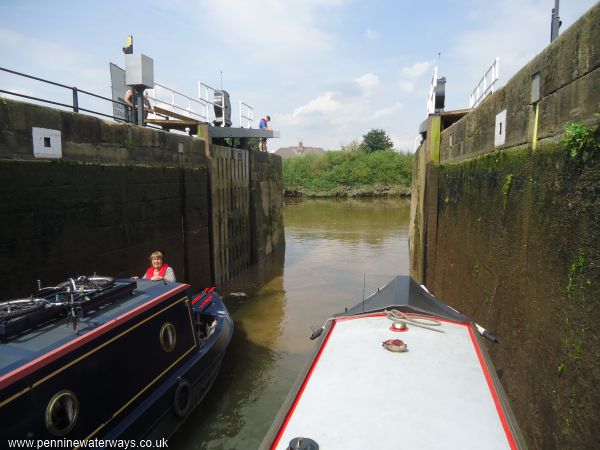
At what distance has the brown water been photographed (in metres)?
5.48

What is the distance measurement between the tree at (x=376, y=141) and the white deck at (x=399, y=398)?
61.7 metres

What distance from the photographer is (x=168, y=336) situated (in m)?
4.88

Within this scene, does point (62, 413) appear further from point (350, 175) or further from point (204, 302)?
point (350, 175)

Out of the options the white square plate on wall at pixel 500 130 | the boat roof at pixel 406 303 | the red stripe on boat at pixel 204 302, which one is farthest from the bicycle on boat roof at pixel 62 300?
the white square plate on wall at pixel 500 130

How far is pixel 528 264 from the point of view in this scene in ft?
13.0

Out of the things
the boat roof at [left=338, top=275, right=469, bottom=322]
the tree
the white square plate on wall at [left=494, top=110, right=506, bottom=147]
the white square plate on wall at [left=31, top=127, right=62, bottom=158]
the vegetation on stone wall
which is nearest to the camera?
the vegetation on stone wall

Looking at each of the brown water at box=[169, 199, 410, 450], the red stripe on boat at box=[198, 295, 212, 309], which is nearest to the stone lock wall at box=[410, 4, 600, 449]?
the brown water at box=[169, 199, 410, 450]

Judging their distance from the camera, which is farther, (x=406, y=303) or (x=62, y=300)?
(x=406, y=303)

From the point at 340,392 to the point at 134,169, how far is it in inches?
241

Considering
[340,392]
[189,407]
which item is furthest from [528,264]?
[189,407]

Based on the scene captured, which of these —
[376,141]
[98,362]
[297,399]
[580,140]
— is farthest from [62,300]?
[376,141]

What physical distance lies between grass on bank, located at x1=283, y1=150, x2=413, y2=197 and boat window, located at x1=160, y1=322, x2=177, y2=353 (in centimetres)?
4036

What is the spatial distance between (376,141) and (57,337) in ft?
212

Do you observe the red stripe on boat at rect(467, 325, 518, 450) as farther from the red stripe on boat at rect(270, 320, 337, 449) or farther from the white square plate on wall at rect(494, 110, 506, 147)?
the white square plate on wall at rect(494, 110, 506, 147)
